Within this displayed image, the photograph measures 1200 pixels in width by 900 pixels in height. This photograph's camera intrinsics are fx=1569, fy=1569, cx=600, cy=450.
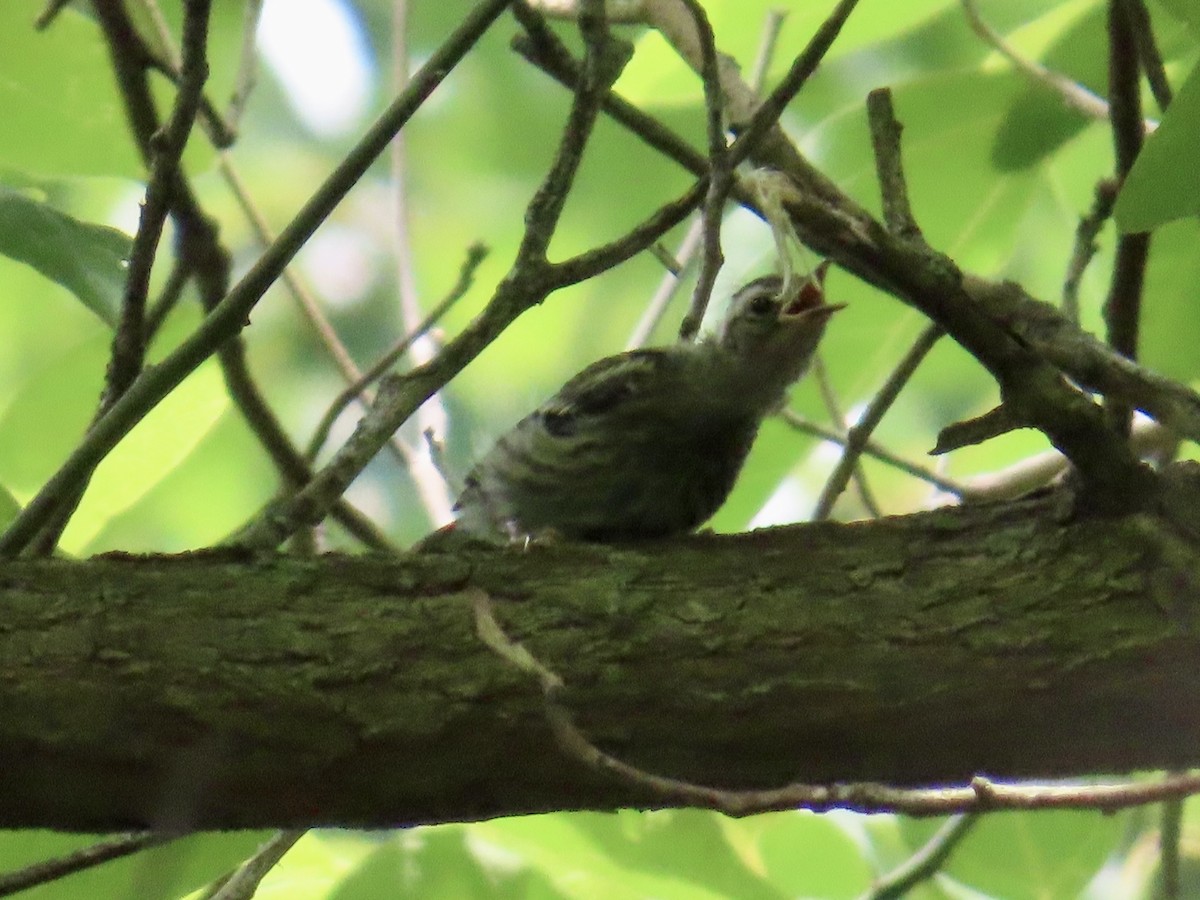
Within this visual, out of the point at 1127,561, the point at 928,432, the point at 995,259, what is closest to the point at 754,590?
the point at 1127,561

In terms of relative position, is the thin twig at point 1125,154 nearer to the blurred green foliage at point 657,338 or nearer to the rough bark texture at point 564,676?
the blurred green foliage at point 657,338

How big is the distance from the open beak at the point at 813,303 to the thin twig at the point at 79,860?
4.80 ft

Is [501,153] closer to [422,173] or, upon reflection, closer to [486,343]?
[422,173]

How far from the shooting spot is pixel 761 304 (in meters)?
3.25

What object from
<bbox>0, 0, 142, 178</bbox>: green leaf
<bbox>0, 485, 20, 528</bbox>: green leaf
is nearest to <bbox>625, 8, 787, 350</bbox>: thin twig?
<bbox>0, 0, 142, 178</bbox>: green leaf

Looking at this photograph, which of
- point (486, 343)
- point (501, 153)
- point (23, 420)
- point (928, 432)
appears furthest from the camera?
point (501, 153)

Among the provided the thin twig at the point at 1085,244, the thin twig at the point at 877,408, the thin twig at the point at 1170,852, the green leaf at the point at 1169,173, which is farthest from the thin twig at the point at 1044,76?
the thin twig at the point at 1170,852

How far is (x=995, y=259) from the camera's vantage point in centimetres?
309

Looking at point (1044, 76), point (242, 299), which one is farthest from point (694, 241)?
point (242, 299)

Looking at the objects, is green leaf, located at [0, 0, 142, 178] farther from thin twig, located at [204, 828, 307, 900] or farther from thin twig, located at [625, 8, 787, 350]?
thin twig, located at [204, 828, 307, 900]

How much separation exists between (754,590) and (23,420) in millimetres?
1461

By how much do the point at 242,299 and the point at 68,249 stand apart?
36 cm

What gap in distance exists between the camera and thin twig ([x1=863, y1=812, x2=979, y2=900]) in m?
2.77

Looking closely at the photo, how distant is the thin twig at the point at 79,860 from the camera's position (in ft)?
6.74
